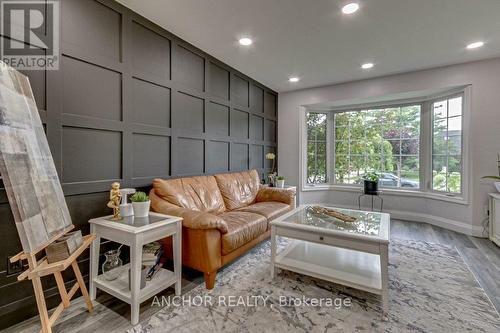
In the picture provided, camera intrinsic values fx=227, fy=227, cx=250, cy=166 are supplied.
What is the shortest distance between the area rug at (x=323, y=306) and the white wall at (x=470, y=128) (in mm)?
1655

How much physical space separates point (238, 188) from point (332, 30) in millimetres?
2298

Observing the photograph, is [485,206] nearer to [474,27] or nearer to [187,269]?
[474,27]

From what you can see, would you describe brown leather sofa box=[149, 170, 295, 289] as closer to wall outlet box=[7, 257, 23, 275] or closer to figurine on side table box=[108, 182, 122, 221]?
figurine on side table box=[108, 182, 122, 221]

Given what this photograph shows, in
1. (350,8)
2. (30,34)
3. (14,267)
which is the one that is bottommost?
(14,267)

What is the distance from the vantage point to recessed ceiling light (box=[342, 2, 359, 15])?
2080mm

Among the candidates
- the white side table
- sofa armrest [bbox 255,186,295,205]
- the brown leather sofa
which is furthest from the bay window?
the white side table

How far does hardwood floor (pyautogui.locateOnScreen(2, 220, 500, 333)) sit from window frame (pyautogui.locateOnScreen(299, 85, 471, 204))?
75 cm

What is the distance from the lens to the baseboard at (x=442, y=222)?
330 centimetres

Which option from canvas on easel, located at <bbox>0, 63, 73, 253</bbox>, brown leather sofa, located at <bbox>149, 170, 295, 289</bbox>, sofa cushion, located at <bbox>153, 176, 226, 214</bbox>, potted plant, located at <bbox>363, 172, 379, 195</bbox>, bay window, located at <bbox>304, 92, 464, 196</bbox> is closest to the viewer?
canvas on easel, located at <bbox>0, 63, 73, 253</bbox>

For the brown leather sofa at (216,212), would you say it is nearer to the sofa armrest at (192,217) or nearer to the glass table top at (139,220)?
the sofa armrest at (192,217)

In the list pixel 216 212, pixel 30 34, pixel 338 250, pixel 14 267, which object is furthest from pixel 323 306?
pixel 30 34

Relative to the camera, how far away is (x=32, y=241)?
1.20m

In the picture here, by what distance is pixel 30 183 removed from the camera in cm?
129

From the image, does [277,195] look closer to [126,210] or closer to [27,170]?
[126,210]
